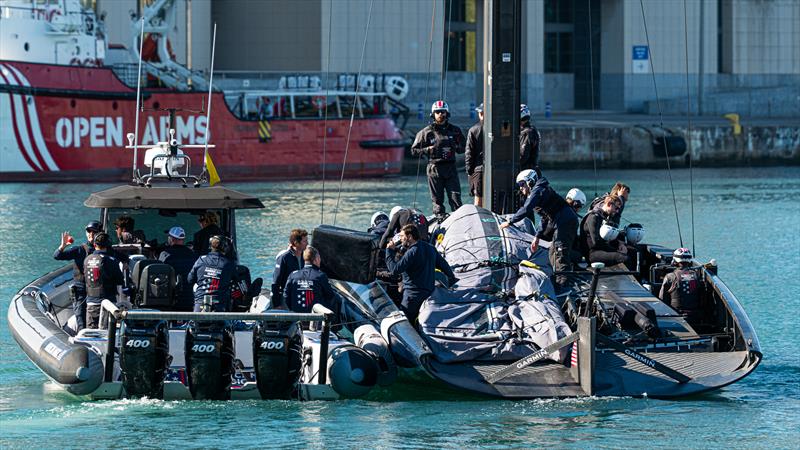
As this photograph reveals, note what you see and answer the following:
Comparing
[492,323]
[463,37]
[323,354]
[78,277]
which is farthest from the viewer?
[463,37]

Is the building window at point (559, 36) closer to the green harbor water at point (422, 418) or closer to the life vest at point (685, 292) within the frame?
the green harbor water at point (422, 418)

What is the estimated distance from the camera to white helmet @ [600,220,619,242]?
16936 mm

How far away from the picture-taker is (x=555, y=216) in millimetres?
16297

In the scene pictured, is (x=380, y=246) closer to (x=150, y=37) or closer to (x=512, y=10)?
(x=512, y=10)

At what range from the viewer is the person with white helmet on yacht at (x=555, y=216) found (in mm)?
16234

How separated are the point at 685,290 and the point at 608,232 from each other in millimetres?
1464

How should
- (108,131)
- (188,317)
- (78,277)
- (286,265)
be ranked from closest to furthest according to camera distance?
(188,317)
(286,265)
(78,277)
(108,131)

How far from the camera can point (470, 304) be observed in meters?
15.2

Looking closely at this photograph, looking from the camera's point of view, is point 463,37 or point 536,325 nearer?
point 536,325

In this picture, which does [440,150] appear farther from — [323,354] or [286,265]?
[323,354]

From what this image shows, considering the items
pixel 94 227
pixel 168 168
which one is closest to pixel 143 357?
pixel 94 227

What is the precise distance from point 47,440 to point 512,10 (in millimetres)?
9298

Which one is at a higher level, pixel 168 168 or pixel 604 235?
pixel 168 168

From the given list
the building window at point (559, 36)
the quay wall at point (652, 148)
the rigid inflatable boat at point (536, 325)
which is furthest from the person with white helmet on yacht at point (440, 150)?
the building window at point (559, 36)
